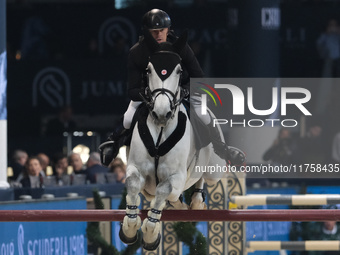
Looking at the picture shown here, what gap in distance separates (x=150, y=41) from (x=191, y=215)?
1.39 m

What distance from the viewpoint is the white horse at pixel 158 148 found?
830 cm

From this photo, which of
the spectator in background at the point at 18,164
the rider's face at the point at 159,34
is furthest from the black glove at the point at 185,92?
the spectator in background at the point at 18,164

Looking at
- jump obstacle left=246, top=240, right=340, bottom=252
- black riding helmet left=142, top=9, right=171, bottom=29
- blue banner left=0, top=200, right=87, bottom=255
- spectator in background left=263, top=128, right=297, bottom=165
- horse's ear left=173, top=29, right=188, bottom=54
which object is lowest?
jump obstacle left=246, top=240, right=340, bottom=252

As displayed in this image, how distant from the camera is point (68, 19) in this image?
23875 mm

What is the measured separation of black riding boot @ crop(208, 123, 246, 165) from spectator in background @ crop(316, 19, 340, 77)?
507 inches

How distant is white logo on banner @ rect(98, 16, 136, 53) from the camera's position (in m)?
23.0

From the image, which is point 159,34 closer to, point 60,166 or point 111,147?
point 111,147

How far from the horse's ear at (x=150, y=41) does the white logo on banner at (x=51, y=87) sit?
1358 centimetres

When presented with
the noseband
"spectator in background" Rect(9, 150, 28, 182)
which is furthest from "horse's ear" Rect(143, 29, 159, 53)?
"spectator in background" Rect(9, 150, 28, 182)

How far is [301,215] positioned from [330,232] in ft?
19.4

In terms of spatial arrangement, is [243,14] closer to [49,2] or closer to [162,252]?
[49,2]

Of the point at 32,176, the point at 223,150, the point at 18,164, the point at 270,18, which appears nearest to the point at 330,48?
the point at 270,18

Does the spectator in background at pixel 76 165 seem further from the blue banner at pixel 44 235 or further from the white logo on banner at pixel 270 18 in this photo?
the white logo on banner at pixel 270 18

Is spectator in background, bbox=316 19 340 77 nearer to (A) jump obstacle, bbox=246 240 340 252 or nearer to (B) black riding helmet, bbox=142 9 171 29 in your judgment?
(A) jump obstacle, bbox=246 240 340 252
